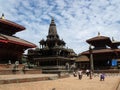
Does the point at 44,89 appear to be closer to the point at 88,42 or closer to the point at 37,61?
the point at 88,42

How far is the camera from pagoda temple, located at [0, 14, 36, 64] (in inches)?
1120

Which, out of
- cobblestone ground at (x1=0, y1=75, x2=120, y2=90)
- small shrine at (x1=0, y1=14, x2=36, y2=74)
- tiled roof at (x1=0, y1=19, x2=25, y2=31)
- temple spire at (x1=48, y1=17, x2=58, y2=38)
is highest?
temple spire at (x1=48, y1=17, x2=58, y2=38)

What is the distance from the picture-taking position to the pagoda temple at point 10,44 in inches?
1120

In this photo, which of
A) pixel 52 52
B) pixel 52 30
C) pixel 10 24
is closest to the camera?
pixel 10 24

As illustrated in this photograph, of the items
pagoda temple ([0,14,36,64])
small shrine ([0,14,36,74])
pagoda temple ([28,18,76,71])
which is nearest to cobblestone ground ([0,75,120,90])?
small shrine ([0,14,36,74])

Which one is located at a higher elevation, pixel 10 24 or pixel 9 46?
pixel 10 24

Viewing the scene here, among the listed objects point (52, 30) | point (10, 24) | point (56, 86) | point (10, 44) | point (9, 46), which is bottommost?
point (56, 86)

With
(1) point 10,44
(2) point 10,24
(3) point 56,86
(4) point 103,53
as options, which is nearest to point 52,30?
(4) point 103,53

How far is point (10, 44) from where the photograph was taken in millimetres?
28781

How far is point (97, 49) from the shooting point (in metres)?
50.1

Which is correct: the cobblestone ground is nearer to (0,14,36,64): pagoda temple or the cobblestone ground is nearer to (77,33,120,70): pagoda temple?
(0,14,36,64): pagoda temple

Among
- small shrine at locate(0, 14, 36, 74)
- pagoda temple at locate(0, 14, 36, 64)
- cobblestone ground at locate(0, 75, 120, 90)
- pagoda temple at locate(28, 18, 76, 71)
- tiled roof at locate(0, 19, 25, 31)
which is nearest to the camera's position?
cobblestone ground at locate(0, 75, 120, 90)

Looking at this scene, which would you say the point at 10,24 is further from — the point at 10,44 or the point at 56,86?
the point at 56,86

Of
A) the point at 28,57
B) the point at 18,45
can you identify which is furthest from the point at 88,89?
the point at 28,57
